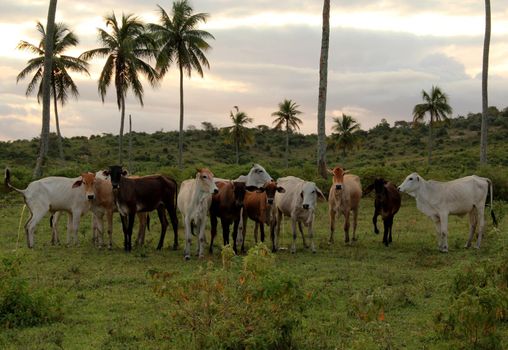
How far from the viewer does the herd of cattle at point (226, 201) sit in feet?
47.4

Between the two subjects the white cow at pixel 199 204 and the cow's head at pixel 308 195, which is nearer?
the white cow at pixel 199 204

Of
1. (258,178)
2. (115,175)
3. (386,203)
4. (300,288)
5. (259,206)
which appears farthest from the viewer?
(386,203)

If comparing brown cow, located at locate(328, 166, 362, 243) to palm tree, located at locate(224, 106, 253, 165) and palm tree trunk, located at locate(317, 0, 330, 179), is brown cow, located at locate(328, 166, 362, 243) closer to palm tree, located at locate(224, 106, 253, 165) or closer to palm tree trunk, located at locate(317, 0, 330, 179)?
palm tree trunk, located at locate(317, 0, 330, 179)

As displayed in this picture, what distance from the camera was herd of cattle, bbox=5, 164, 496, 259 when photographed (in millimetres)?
14453

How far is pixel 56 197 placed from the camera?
15312mm

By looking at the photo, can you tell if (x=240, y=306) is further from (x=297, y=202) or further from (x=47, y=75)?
(x=47, y=75)

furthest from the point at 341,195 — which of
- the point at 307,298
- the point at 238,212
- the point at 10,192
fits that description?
the point at 10,192

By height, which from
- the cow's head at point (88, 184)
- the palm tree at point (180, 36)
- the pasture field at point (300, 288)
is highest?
the palm tree at point (180, 36)

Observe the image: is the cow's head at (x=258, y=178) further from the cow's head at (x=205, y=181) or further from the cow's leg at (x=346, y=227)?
the cow's leg at (x=346, y=227)

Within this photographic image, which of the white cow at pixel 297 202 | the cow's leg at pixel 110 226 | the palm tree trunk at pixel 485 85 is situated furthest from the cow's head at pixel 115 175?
the palm tree trunk at pixel 485 85

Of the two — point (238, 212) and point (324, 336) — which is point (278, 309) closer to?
point (324, 336)

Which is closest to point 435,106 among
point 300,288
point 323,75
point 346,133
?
point 346,133

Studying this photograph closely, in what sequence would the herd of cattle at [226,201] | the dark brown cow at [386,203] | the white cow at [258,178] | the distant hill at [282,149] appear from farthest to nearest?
the distant hill at [282,149] < the dark brown cow at [386,203] < the white cow at [258,178] < the herd of cattle at [226,201]

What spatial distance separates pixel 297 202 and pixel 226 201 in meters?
1.77
